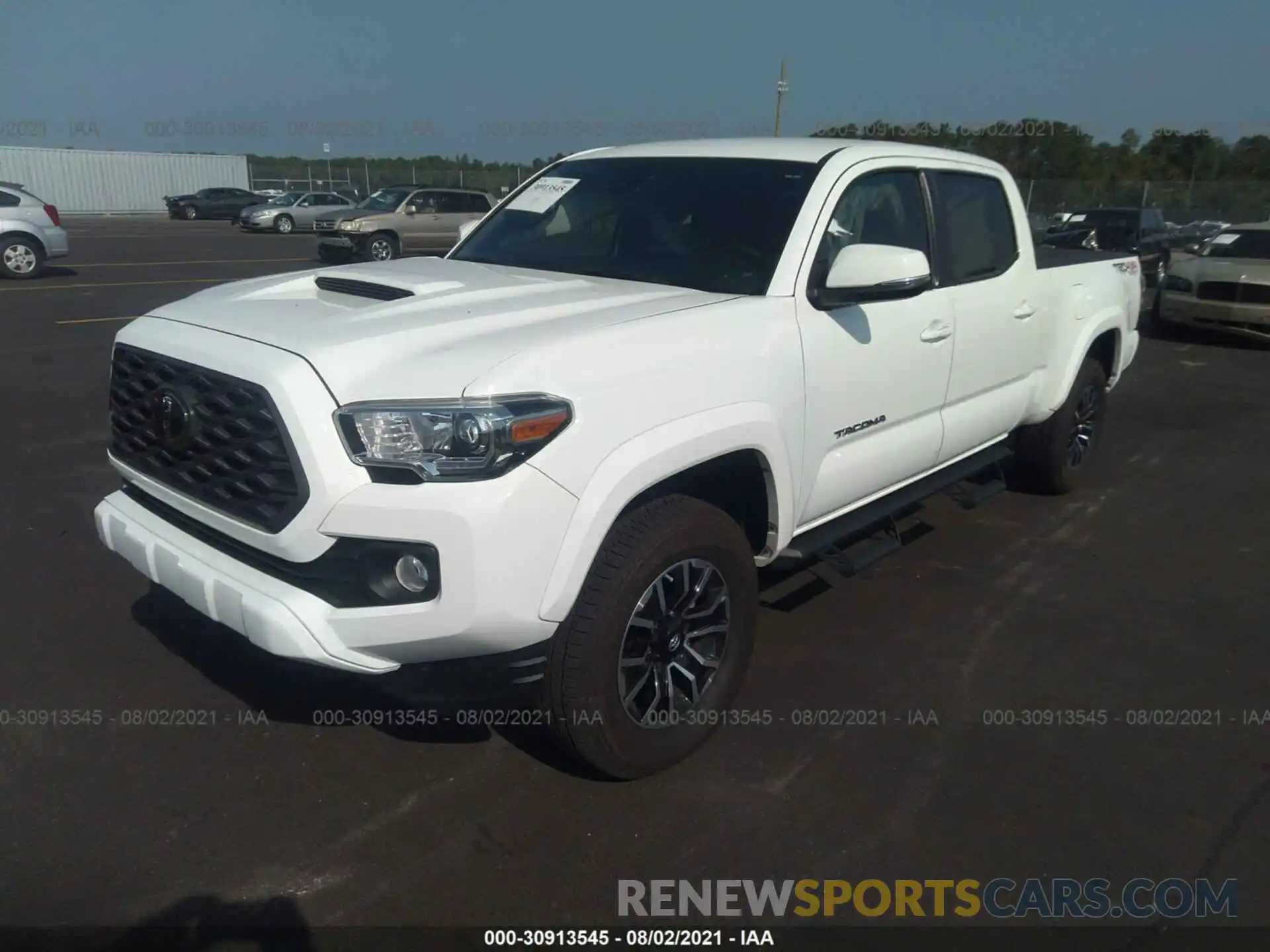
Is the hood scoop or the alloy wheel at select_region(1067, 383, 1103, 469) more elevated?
the hood scoop

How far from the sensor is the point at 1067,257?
5.84 meters

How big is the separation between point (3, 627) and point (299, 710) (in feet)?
4.91

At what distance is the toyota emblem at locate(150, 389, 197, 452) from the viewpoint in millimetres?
2902

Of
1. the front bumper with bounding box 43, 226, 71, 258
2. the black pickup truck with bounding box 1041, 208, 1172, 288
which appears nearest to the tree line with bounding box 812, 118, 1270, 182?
the black pickup truck with bounding box 1041, 208, 1172, 288

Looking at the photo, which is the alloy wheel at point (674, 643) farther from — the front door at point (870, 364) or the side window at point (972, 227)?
the side window at point (972, 227)

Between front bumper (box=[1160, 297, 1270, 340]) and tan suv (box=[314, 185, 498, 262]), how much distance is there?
1195 cm

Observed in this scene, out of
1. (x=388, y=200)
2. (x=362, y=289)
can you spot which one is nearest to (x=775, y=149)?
(x=362, y=289)

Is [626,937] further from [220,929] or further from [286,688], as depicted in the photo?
[286,688]

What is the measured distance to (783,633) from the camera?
4281 mm

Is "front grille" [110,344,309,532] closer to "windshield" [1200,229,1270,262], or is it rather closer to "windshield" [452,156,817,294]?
"windshield" [452,156,817,294]

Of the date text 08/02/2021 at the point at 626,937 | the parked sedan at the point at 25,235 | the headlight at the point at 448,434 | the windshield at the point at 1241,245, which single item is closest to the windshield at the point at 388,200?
the parked sedan at the point at 25,235

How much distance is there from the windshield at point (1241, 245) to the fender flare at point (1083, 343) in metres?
8.24

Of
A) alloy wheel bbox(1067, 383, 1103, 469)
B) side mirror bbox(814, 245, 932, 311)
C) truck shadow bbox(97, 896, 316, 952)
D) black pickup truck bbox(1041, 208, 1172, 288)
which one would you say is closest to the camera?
truck shadow bbox(97, 896, 316, 952)

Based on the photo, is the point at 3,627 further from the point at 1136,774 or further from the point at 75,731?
the point at 1136,774
